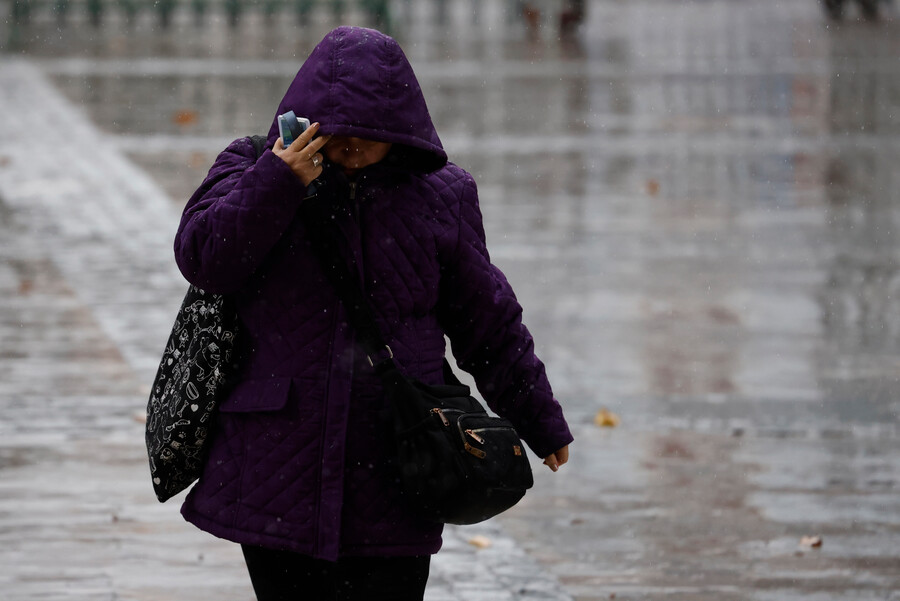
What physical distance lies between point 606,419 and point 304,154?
410 centimetres

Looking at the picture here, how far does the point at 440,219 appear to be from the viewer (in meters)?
3.40

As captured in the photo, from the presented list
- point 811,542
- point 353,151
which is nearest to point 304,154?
point 353,151

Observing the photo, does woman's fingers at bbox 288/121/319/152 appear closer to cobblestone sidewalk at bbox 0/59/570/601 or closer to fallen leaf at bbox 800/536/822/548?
cobblestone sidewalk at bbox 0/59/570/601

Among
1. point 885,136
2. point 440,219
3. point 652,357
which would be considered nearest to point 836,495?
point 652,357

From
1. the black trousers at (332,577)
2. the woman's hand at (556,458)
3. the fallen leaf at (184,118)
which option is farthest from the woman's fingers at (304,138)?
the fallen leaf at (184,118)

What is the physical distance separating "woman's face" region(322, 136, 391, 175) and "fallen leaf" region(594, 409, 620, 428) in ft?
12.8

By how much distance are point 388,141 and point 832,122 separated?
1414 centimetres

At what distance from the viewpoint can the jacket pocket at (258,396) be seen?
323 centimetres

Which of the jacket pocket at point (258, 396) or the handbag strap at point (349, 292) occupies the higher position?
the handbag strap at point (349, 292)

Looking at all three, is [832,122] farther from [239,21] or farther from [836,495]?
[239,21]

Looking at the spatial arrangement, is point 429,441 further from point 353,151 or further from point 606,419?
point 606,419

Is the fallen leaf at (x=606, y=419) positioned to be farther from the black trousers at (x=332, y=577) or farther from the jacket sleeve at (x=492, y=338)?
the black trousers at (x=332, y=577)

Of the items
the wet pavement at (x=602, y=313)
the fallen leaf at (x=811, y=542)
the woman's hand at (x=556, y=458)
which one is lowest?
the wet pavement at (x=602, y=313)

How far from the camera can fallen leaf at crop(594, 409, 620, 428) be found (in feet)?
23.1
